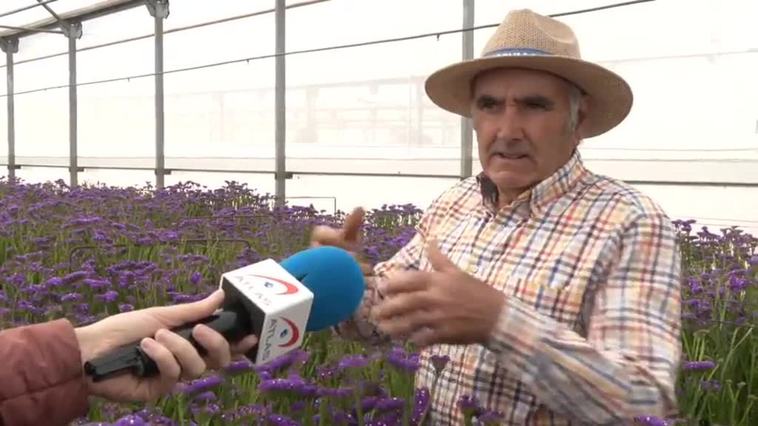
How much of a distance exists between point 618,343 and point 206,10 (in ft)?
35.2

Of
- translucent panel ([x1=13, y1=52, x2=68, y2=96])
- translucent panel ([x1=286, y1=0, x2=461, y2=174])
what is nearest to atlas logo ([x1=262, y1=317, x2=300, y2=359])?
translucent panel ([x1=286, y1=0, x2=461, y2=174])

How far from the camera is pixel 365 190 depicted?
8555 millimetres

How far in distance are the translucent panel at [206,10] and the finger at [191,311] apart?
374 inches

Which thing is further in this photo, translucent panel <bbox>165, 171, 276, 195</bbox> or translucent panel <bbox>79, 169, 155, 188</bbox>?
translucent panel <bbox>79, 169, 155, 188</bbox>

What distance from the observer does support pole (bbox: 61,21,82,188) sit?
14305 millimetres

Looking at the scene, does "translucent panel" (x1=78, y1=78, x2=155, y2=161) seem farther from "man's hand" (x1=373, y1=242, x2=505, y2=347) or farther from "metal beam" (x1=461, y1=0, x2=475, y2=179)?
"man's hand" (x1=373, y1=242, x2=505, y2=347)

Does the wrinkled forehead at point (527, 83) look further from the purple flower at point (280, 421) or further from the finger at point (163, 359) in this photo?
the finger at point (163, 359)

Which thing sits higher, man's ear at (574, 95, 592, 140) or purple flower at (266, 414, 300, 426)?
man's ear at (574, 95, 592, 140)

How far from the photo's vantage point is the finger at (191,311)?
1093 mm

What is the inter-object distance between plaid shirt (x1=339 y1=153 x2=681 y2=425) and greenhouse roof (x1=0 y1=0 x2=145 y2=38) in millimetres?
11740

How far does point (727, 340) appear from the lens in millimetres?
2523

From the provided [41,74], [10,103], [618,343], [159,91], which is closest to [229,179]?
[159,91]

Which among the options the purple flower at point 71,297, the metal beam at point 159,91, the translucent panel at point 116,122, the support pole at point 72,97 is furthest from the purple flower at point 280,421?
the support pole at point 72,97

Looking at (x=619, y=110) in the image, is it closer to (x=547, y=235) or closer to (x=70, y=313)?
(x=547, y=235)
